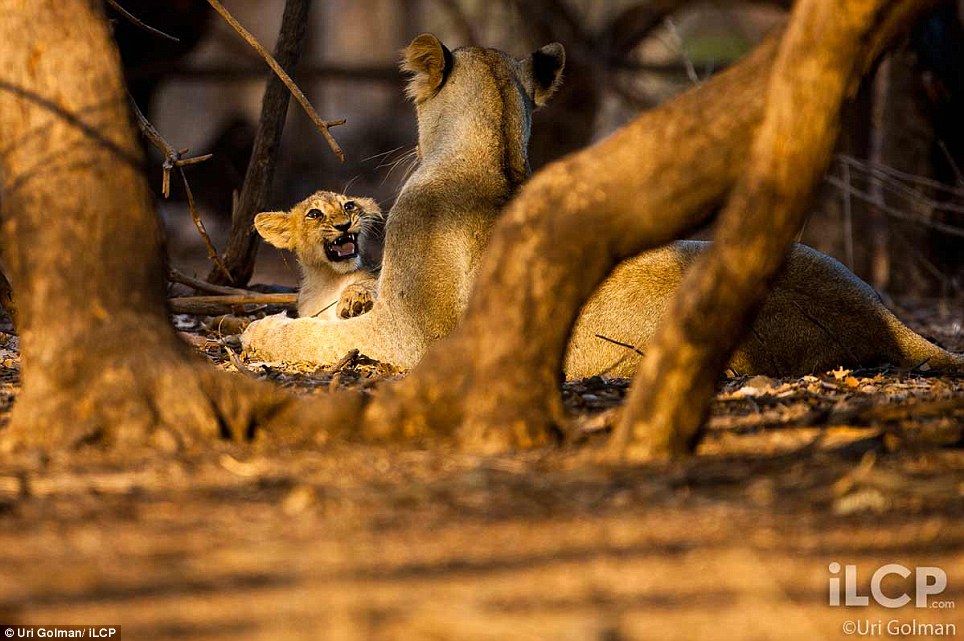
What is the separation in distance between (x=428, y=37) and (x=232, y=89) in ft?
54.2

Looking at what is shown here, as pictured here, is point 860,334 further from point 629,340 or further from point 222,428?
point 222,428

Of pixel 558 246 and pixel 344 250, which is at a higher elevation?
pixel 344 250

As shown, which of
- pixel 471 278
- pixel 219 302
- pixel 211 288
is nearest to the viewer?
pixel 471 278

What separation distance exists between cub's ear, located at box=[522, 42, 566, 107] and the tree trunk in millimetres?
1467

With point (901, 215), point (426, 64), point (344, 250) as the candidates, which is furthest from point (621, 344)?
point (901, 215)

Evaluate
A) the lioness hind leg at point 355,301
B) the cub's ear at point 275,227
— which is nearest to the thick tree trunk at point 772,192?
the lioness hind leg at point 355,301

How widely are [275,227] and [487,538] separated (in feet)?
12.4

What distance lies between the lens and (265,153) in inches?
258

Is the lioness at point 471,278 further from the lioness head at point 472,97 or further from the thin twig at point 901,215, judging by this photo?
the thin twig at point 901,215

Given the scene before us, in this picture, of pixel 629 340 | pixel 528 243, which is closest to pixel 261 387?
pixel 528 243

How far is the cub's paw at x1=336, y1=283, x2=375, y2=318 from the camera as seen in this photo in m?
5.62

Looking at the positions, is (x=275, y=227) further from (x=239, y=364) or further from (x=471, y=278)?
(x=471, y=278)

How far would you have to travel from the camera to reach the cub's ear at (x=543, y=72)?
555 cm

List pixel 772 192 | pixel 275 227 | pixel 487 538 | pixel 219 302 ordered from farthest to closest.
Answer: pixel 219 302, pixel 275 227, pixel 772 192, pixel 487 538
